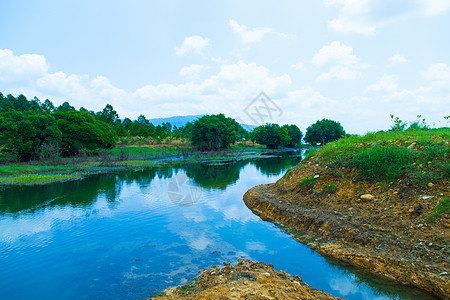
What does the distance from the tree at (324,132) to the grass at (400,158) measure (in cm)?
7538

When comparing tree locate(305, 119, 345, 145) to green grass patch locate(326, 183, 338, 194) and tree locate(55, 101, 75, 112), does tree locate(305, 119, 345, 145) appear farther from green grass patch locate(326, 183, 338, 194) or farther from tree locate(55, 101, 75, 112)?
green grass patch locate(326, 183, 338, 194)

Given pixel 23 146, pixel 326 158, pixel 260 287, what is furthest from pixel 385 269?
pixel 23 146

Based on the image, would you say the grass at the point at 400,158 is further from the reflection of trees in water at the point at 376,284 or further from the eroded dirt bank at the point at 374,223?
the reflection of trees in water at the point at 376,284

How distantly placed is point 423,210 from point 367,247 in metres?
1.92

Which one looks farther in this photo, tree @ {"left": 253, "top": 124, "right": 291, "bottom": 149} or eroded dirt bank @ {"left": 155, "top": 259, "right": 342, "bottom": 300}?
tree @ {"left": 253, "top": 124, "right": 291, "bottom": 149}

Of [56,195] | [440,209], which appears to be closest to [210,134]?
[56,195]

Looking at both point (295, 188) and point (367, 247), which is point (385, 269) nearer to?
point (367, 247)

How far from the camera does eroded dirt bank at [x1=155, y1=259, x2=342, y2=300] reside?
447 cm

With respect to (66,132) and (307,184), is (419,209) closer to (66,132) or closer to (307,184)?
(307,184)

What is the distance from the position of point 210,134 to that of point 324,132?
4737 centimetres

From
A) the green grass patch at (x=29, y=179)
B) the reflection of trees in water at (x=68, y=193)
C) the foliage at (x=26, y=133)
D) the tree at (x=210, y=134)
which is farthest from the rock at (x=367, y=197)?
the tree at (x=210, y=134)

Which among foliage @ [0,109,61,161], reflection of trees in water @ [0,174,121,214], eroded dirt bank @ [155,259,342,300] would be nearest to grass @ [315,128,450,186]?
eroded dirt bank @ [155,259,342,300]

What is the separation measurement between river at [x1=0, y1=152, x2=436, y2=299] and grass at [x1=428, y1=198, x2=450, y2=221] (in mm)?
2356

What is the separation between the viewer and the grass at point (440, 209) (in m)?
6.60
